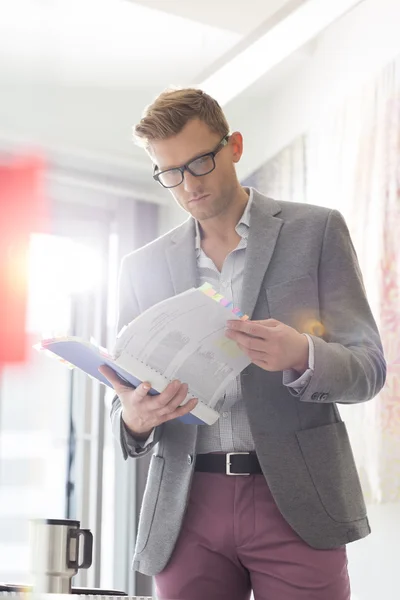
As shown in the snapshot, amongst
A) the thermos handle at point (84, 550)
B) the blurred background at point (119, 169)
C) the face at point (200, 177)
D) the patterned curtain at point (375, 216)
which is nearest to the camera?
the thermos handle at point (84, 550)

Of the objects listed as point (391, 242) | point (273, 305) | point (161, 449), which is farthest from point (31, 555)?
point (391, 242)

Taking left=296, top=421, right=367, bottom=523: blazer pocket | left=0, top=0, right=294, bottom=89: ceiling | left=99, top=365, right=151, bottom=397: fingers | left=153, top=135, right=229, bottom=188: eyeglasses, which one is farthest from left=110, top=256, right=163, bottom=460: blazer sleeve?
left=0, top=0, right=294, bottom=89: ceiling

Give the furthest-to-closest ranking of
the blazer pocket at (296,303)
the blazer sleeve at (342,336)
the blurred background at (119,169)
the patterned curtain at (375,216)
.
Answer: the blurred background at (119,169) → the patterned curtain at (375,216) → the blazer pocket at (296,303) → the blazer sleeve at (342,336)

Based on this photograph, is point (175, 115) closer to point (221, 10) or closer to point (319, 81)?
point (221, 10)

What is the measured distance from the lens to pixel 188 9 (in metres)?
3.09

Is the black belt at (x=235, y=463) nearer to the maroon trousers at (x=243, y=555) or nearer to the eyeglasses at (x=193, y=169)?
the maroon trousers at (x=243, y=555)

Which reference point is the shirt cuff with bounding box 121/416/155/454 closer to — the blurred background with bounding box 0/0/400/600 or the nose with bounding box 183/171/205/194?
the nose with bounding box 183/171/205/194

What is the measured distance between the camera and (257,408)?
1410mm

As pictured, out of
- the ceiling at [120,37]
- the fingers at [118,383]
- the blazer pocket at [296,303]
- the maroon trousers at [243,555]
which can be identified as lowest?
the maroon trousers at [243,555]

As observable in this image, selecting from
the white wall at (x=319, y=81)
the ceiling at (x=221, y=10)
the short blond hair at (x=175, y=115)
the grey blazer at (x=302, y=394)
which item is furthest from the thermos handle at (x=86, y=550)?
the ceiling at (x=221, y=10)

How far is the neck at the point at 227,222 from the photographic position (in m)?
1.62

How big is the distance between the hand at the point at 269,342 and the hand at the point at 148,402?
0.14 metres

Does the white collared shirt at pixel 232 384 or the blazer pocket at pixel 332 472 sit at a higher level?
the white collared shirt at pixel 232 384

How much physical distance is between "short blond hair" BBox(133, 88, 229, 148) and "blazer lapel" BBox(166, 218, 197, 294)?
0.21 metres
